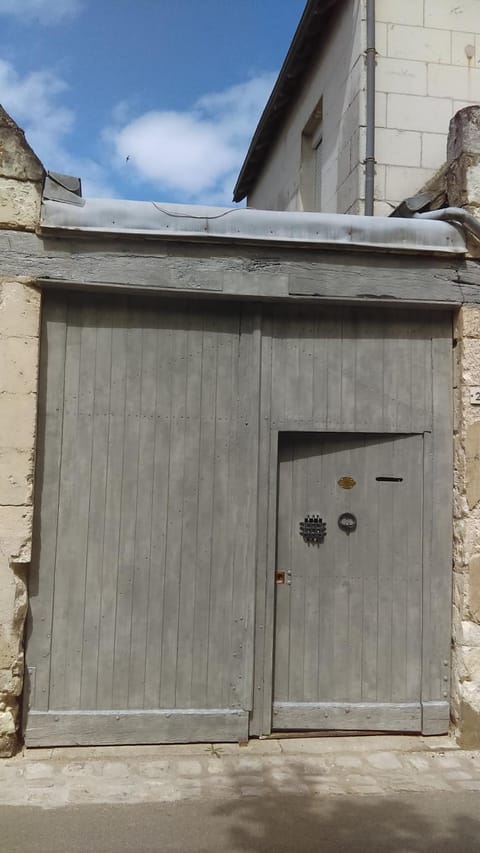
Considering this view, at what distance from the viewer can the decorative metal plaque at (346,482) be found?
4.39 metres

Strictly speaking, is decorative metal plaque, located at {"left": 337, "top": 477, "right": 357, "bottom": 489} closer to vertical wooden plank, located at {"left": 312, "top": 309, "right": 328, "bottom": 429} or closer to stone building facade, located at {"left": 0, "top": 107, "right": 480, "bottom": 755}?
vertical wooden plank, located at {"left": 312, "top": 309, "right": 328, "bottom": 429}

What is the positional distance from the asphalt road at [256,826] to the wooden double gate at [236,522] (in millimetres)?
741

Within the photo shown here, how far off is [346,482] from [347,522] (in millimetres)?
254

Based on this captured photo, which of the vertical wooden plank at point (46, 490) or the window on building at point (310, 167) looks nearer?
the vertical wooden plank at point (46, 490)

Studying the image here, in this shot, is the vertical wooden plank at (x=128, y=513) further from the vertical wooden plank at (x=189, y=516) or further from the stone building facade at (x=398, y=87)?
the stone building facade at (x=398, y=87)

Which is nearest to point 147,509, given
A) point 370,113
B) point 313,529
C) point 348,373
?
point 313,529

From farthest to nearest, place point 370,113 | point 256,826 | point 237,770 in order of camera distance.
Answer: point 370,113 < point 237,770 < point 256,826

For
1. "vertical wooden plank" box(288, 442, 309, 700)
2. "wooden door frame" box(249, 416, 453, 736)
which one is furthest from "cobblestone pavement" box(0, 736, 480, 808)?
"vertical wooden plank" box(288, 442, 309, 700)

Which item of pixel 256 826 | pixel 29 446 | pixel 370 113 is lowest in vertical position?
pixel 256 826

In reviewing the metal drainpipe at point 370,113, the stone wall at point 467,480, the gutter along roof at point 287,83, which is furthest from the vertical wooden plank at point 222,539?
the gutter along roof at point 287,83

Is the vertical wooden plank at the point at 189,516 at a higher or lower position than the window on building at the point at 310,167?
lower

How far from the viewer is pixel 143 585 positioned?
4.15 m

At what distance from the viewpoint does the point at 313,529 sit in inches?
171

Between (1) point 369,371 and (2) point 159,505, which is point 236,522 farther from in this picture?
(1) point 369,371
